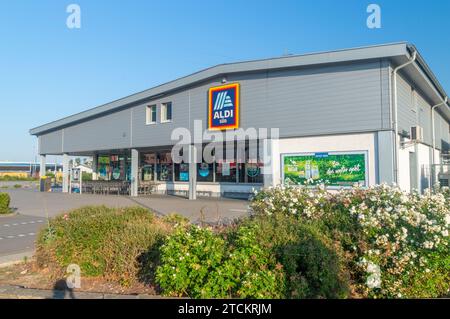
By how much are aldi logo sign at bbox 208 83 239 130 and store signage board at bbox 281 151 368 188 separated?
3277 millimetres

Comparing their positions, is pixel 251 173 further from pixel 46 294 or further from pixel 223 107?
pixel 46 294

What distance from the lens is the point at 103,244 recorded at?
541 cm

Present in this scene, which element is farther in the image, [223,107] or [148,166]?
[148,166]

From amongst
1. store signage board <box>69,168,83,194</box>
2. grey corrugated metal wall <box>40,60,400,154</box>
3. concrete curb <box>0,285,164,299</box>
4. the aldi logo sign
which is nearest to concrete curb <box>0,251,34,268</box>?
concrete curb <box>0,285,164,299</box>

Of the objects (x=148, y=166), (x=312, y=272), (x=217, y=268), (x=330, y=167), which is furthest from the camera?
(x=148, y=166)

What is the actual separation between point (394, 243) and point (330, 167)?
10.1 m

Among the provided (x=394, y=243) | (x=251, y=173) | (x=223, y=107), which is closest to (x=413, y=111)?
(x=251, y=173)

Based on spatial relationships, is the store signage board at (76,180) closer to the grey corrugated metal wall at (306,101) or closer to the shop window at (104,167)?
the shop window at (104,167)

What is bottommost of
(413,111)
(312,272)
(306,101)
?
(312,272)

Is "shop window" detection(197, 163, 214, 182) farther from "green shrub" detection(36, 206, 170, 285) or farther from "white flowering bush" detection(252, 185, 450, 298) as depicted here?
"white flowering bush" detection(252, 185, 450, 298)

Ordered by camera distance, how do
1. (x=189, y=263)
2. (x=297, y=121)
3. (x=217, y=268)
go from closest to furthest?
(x=217, y=268), (x=189, y=263), (x=297, y=121)

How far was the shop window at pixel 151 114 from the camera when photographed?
21.7 metres

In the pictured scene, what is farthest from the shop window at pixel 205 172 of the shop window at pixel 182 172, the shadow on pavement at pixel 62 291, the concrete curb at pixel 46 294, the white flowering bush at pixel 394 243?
the concrete curb at pixel 46 294
